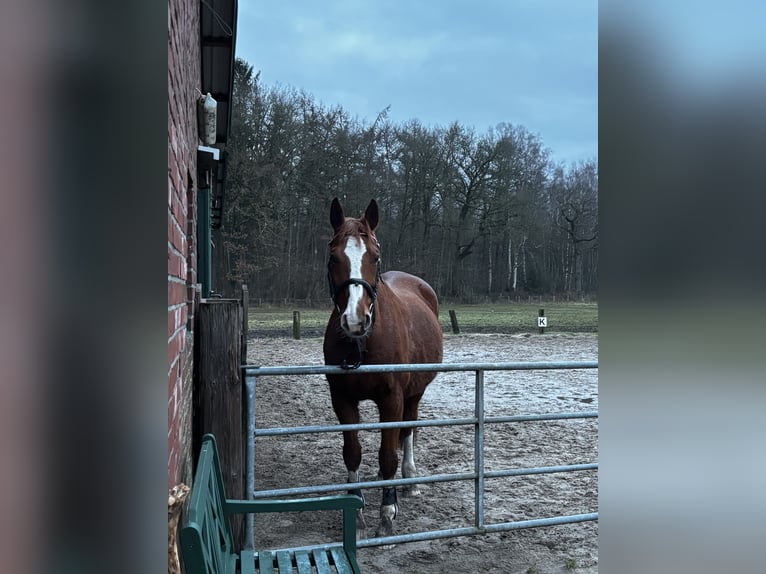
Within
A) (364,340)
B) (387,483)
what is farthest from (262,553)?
(364,340)

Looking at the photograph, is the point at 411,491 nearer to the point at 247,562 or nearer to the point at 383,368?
the point at 383,368

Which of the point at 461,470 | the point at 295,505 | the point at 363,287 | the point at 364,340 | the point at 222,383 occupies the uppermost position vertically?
the point at 363,287

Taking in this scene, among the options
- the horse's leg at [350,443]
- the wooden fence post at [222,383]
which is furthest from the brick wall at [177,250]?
the horse's leg at [350,443]

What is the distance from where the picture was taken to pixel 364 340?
343 centimetres

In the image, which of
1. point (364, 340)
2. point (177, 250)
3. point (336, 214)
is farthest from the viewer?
point (336, 214)

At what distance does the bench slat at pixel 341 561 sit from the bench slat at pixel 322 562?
0.03 metres

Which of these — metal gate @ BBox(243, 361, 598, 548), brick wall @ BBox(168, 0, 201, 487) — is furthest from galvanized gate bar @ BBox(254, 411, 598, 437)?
brick wall @ BBox(168, 0, 201, 487)

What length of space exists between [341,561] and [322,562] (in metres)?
0.08

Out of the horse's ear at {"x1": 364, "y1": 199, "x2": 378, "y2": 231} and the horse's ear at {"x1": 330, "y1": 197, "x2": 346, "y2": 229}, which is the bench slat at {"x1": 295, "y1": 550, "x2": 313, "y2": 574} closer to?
the horse's ear at {"x1": 330, "y1": 197, "x2": 346, "y2": 229}

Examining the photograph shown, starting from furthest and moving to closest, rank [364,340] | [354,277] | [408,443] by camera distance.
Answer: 1. [408,443]
2. [364,340]
3. [354,277]

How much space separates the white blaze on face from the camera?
3.11 m
